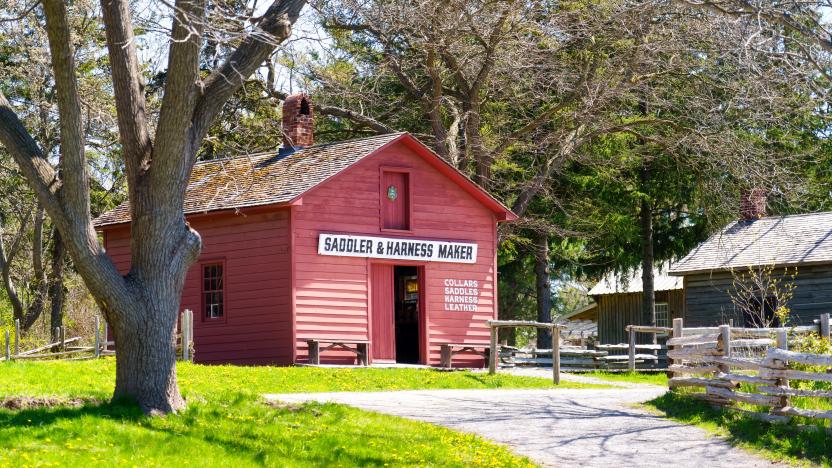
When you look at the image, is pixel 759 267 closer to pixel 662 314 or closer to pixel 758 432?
pixel 662 314

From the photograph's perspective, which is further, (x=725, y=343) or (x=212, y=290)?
(x=212, y=290)

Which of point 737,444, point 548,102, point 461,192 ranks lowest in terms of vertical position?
point 737,444

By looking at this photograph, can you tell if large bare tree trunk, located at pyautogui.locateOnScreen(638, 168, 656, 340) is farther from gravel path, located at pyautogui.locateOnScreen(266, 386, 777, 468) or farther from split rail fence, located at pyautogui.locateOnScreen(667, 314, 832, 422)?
gravel path, located at pyautogui.locateOnScreen(266, 386, 777, 468)

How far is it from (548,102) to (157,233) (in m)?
22.0

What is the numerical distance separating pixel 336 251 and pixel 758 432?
1384cm

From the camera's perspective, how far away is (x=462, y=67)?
3372cm

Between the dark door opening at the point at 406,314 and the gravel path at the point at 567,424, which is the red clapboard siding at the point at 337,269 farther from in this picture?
the gravel path at the point at 567,424

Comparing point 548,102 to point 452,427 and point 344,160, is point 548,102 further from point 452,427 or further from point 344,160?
point 452,427

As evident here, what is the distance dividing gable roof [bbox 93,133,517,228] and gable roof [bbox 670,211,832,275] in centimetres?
809

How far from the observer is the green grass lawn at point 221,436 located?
12688 millimetres

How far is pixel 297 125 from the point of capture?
31.2 metres

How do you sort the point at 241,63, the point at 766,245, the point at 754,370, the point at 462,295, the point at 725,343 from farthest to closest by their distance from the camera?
the point at 766,245
the point at 462,295
the point at 754,370
the point at 725,343
the point at 241,63

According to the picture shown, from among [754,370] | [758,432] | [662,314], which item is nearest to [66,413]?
[758,432]

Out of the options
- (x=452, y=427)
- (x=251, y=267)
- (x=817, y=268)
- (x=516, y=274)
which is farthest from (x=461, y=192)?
(x=516, y=274)
